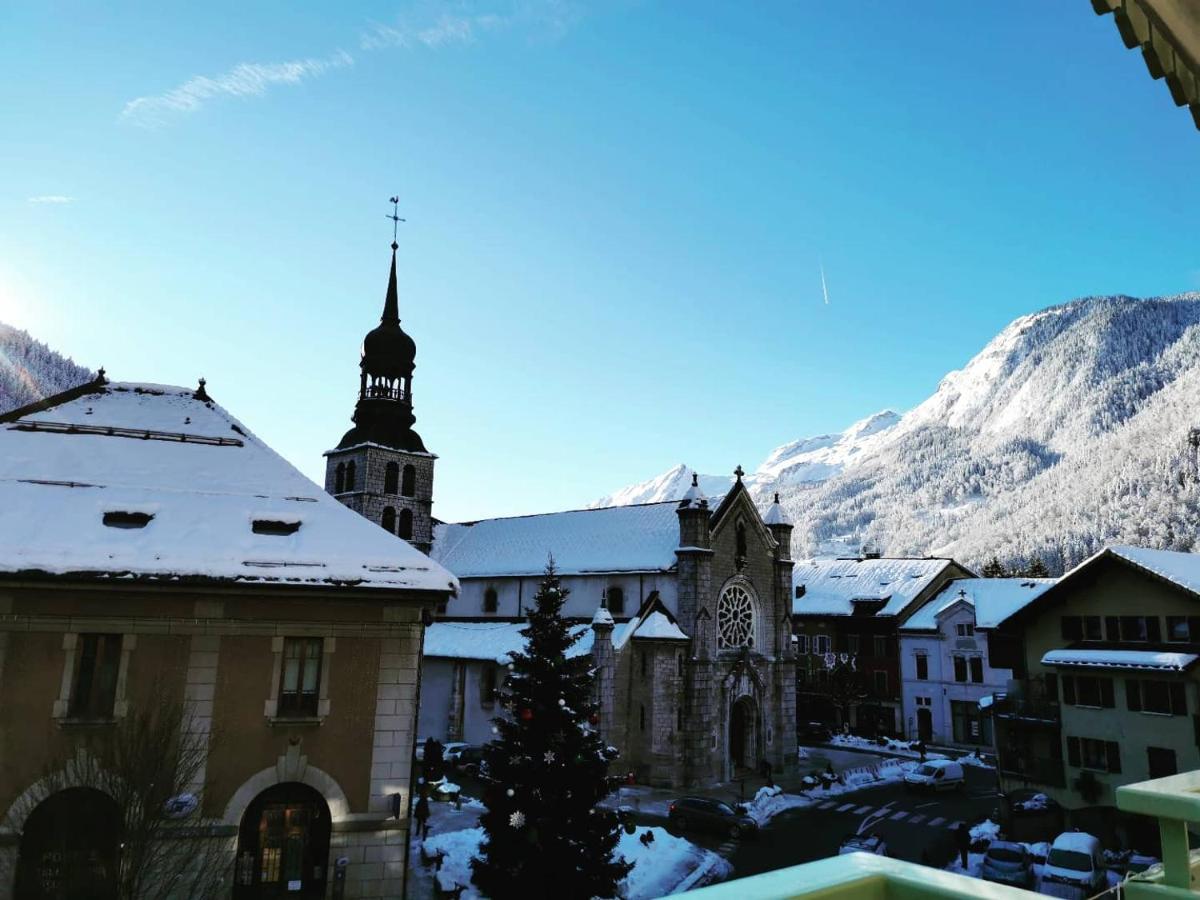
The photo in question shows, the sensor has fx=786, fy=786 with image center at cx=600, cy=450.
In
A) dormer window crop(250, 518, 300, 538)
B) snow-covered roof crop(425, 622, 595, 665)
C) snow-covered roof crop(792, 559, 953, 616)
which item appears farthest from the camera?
snow-covered roof crop(792, 559, 953, 616)

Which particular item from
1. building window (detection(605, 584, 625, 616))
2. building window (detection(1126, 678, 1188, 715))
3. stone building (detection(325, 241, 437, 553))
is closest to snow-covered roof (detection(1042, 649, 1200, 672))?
building window (detection(1126, 678, 1188, 715))

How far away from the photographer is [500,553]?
2056 inches

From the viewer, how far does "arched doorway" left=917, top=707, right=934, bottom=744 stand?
5766 cm

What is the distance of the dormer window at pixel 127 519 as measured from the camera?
690 inches

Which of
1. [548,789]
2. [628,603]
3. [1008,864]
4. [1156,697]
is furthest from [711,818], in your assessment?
[1156,697]

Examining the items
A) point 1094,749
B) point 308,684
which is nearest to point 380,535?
point 308,684

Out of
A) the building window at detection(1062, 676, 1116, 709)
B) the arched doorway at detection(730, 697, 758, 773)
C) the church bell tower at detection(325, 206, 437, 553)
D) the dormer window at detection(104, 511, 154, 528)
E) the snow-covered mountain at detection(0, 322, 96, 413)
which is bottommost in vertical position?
the arched doorway at detection(730, 697, 758, 773)

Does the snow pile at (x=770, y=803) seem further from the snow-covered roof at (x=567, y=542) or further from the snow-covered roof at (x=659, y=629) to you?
the snow-covered roof at (x=567, y=542)

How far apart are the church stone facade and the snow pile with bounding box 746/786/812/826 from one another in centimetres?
313

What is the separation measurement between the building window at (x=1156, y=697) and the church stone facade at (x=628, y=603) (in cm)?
1904

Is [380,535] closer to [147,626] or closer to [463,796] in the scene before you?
[147,626]

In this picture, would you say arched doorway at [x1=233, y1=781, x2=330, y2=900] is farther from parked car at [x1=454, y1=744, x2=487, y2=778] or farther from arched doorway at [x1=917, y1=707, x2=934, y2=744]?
arched doorway at [x1=917, y1=707, x2=934, y2=744]

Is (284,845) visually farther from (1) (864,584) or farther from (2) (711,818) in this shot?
(1) (864,584)

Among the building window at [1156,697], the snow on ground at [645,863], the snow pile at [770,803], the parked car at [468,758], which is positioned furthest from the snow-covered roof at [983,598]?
the parked car at [468,758]
